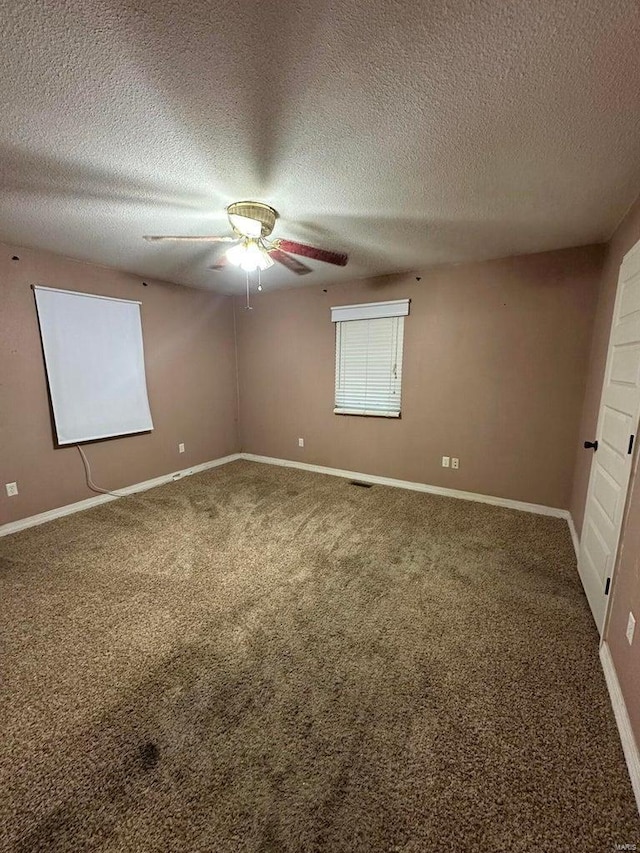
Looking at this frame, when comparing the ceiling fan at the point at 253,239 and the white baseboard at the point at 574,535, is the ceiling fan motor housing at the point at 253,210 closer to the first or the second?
the ceiling fan at the point at 253,239

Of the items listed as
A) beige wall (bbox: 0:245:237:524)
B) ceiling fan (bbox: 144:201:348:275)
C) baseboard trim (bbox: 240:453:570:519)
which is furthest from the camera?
baseboard trim (bbox: 240:453:570:519)

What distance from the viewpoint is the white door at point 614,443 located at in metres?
1.62

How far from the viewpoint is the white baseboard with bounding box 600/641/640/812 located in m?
1.10

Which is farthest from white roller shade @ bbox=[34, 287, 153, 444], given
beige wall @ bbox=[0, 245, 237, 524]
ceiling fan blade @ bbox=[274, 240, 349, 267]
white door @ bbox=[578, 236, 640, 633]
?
white door @ bbox=[578, 236, 640, 633]

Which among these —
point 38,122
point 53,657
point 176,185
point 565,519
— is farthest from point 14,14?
point 565,519

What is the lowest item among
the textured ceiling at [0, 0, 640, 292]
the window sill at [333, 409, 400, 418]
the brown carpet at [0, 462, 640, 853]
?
the brown carpet at [0, 462, 640, 853]

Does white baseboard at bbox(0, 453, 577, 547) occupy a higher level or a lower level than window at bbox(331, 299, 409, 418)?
lower

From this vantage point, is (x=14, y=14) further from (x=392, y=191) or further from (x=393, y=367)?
(x=393, y=367)

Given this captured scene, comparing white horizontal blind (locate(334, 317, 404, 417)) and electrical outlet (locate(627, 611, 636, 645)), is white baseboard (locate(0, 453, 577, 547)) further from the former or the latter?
electrical outlet (locate(627, 611, 636, 645))

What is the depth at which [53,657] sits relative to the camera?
161 cm

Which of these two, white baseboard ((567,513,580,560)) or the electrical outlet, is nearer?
the electrical outlet

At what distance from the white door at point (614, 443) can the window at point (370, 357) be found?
1883 millimetres

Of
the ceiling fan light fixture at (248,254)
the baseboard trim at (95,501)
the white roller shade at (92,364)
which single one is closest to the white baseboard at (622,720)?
the ceiling fan light fixture at (248,254)

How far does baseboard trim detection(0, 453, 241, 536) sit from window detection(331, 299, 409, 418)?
6.67ft
